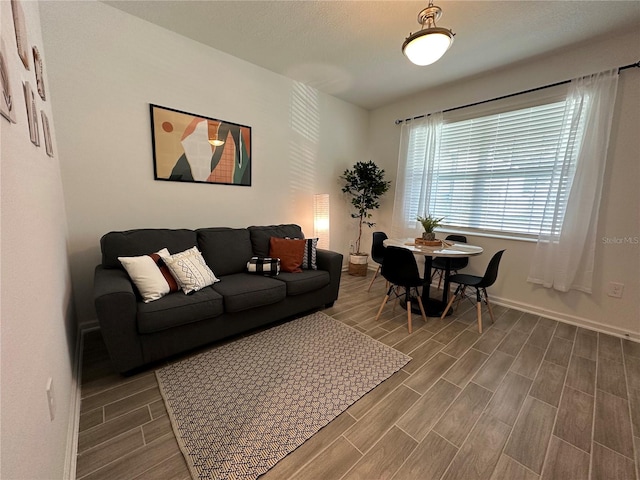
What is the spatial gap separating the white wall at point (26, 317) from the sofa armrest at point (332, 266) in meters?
2.04

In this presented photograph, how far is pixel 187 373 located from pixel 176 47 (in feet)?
9.63

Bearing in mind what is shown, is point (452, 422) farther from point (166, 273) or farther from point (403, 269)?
point (166, 273)

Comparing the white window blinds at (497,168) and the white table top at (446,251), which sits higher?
the white window blinds at (497,168)

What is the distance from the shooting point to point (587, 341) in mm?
2346

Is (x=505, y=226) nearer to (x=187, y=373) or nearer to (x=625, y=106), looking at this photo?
(x=625, y=106)

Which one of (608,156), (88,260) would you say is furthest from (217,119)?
(608,156)

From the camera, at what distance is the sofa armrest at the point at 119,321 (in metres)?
1.56

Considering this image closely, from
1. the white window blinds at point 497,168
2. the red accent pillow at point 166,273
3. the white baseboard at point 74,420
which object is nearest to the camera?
the white baseboard at point 74,420

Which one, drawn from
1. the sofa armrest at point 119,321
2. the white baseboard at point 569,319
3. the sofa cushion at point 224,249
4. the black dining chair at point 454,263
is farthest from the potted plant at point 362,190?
the sofa armrest at point 119,321

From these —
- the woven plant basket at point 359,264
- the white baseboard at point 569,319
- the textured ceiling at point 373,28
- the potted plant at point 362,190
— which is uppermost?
the textured ceiling at point 373,28

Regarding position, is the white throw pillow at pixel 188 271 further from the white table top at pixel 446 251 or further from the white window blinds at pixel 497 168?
the white window blinds at pixel 497 168

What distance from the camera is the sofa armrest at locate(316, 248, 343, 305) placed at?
277 centimetres

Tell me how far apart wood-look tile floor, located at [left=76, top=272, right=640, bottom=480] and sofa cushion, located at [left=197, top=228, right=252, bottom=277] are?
104 centimetres

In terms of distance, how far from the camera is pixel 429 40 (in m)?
1.67
